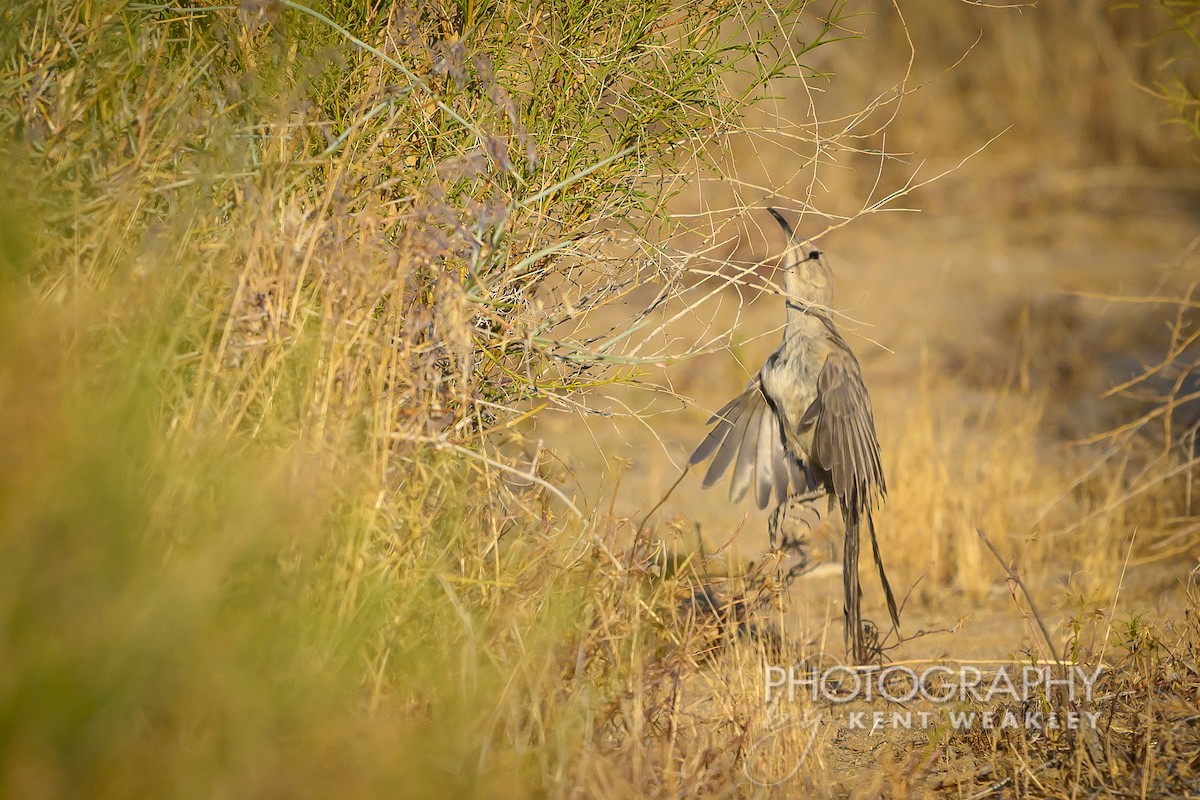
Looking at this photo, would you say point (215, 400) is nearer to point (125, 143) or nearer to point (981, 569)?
point (125, 143)

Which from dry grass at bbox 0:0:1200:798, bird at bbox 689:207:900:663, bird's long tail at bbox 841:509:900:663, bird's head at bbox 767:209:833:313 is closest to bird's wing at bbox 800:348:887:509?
bird at bbox 689:207:900:663

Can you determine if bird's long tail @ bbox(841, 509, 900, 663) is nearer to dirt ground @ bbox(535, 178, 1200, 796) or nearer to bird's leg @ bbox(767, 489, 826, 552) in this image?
dirt ground @ bbox(535, 178, 1200, 796)

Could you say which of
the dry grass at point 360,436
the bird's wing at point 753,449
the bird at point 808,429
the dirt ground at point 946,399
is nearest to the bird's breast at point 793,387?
the bird at point 808,429

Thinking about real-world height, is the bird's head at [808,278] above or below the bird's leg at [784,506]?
above

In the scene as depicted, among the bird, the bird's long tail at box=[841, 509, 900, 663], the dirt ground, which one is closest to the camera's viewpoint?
the bird's long tail at box=[841, 509, 900, 663]

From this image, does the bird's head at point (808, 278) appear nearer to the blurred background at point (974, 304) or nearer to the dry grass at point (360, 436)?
the blurred background at point (974, 304)

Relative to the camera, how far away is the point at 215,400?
8.45ft

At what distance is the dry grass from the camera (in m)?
1.89

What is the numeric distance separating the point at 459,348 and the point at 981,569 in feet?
11.1

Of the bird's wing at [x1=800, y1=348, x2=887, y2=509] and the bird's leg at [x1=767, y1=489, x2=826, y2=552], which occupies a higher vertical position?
the bird's wing at [x1=800, y1=348, x2=887, y2=509]

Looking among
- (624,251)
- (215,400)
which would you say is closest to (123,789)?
(215,400)

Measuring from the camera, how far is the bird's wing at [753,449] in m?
4.42

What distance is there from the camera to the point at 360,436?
8.77 ft

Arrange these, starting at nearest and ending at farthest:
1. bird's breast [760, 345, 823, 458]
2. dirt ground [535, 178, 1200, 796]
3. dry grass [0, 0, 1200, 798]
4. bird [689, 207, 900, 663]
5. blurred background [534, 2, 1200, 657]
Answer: dry grass [0, 0, 1200, 798] → bird [689, 207, 900, 663] → bird's breast [760, 345, 823, 458] → dirt ground [535, 178, 1200, 796] → blurred background [534, 2, 1200, 657]
